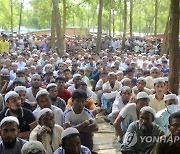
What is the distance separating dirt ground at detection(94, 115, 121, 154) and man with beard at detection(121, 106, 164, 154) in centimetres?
168

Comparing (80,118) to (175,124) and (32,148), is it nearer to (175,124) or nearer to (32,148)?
(32,148)

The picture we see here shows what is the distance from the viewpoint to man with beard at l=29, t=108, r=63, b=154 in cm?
439

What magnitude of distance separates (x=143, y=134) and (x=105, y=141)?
2.43 metres

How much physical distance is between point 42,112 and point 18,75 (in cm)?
408

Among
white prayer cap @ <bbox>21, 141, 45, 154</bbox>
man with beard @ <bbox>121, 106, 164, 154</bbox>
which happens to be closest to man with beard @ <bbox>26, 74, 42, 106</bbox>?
man with beard @ <bbox>121, 106, 164, 154</bbox>

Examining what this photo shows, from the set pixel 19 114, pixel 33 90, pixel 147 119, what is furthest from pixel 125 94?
pixel 19 114

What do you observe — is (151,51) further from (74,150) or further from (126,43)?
(74,150)

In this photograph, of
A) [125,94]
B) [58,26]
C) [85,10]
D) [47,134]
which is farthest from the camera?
[85,10]

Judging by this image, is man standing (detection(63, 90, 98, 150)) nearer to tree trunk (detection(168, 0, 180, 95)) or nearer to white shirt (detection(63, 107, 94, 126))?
white shirt (detection(63, 107, 94, 126))

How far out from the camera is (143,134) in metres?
4.56

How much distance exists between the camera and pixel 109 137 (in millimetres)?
7148

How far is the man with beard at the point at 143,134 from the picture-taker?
14.9 ft

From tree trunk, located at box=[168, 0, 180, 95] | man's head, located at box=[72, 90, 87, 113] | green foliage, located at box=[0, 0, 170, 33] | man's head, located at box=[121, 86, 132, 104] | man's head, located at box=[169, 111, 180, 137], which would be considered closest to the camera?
man's head, located at box=[169, 111, 180, 137]

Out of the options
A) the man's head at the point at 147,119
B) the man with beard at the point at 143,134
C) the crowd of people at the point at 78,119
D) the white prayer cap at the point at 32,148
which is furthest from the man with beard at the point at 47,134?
the man's head at the point at 147,119
